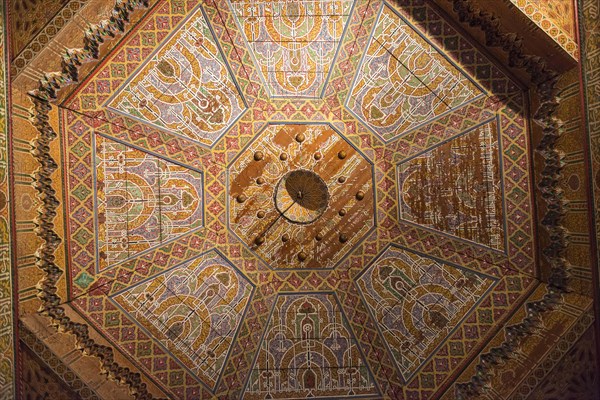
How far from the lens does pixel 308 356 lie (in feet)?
14.9

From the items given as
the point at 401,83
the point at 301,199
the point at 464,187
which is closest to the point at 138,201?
the point at 301,199

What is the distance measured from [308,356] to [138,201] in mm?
2461

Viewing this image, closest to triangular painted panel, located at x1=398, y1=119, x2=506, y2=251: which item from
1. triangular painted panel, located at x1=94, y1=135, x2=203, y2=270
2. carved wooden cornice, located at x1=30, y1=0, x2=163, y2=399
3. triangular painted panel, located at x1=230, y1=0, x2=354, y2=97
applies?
triangular painted panel, located at x1=230, y1=0, x2=354, y2=97

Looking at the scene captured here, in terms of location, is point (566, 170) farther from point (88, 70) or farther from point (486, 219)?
point (88, 70)

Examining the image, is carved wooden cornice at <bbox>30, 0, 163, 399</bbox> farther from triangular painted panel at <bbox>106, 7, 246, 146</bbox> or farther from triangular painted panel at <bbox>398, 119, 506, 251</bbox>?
triangular painted panel at <bbox>398, 119, 506, 251</bbox>

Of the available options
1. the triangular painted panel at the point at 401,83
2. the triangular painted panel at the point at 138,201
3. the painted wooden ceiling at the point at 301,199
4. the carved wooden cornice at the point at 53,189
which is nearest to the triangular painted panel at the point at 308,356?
the painted wooden ceiling at the point at 301,199

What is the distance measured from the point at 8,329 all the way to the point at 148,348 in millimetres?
1270

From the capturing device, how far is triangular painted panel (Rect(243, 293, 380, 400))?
4477 mm

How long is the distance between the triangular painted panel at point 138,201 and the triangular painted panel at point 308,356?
1428mm

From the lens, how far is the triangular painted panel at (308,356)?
448 centimetres

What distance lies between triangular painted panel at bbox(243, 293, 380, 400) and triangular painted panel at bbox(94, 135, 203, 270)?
143cm

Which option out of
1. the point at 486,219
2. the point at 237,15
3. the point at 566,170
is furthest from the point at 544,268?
the point at 237,15

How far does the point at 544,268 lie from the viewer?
175 inches

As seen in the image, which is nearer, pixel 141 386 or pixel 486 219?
pixel 141 386
